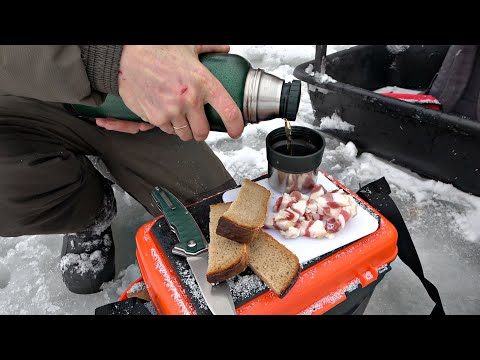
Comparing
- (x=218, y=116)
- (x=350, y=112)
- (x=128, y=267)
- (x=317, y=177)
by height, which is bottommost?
(x=128, y=267)

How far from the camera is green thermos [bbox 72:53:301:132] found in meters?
0.96

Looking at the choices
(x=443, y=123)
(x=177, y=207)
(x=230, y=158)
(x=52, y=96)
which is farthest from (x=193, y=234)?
(x=443, y=123)

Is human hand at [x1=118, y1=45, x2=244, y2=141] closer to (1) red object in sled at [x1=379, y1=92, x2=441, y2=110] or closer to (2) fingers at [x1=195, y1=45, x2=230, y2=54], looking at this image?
(2) fingers at [x1=195, y1=45, x2=230, y2=54]

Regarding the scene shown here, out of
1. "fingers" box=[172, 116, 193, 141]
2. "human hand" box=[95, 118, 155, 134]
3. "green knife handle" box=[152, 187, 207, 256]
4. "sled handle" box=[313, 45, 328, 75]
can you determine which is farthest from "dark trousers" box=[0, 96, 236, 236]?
"sled handle" box=[313, 45, 328, 75]

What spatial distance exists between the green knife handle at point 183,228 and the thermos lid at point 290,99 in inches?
14.5

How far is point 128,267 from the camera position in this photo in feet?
4.84

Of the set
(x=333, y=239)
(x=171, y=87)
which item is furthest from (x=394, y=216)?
(x=171, y=87)

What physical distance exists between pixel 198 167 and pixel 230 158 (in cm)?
50

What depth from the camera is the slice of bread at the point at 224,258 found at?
881mm

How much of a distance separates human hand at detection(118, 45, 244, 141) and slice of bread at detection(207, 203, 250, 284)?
29 centimetres

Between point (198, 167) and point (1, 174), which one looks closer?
point (1, 174)

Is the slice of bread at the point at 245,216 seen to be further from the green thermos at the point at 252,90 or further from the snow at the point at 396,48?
the snow at the point at 396,48

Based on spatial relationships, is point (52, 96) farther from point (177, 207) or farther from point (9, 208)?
point (9, 208)

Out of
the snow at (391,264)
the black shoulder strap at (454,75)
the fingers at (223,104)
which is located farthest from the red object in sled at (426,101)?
the fingers at (223,104)
